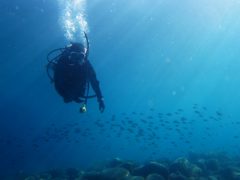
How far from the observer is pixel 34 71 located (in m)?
40.2

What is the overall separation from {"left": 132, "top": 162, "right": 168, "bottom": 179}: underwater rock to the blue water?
845cm

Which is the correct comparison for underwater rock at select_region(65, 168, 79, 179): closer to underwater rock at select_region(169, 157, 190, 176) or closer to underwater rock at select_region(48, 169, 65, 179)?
underwater rock at select_region(48, 169, 65, 179)

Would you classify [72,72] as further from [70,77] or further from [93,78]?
[93,78]

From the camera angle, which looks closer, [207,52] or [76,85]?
[76,85]

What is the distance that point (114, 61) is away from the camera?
4191 cm

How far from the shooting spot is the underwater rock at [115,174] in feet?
36.6

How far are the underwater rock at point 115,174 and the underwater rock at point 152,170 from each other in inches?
20.8

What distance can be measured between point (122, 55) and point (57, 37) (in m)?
11.7

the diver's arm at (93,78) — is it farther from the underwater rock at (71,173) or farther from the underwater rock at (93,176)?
the underwater rock at (71,173)

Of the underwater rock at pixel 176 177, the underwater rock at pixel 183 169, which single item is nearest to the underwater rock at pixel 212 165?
the underwater rock at pixel 183 169

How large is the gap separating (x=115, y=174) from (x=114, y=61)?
103ft

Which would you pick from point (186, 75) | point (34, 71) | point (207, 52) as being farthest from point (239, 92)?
point (34, 71)

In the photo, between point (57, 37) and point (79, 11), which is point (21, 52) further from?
point (79, 11)

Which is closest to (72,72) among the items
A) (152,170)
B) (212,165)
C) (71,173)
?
(152,170)
